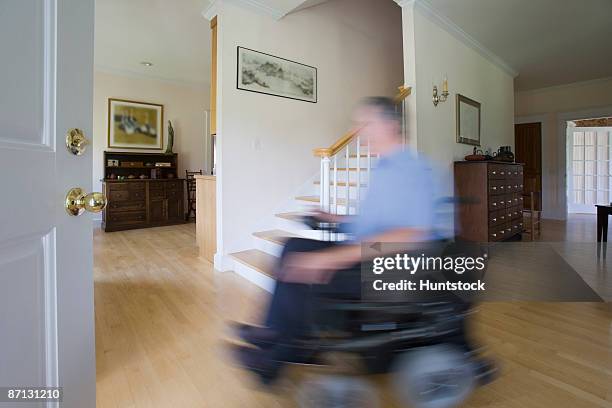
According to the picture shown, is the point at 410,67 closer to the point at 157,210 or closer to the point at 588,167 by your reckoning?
the point at 157,210

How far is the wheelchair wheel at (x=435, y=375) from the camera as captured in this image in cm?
114

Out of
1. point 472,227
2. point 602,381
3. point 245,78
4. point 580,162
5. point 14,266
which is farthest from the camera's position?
point 580,162

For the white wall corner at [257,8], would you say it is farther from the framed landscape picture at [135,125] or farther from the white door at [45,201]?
the framed landscape picture at [135,125]

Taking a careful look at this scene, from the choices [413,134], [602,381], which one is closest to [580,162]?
[413,134]

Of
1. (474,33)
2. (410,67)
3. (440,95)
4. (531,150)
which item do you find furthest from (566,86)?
(410,67)

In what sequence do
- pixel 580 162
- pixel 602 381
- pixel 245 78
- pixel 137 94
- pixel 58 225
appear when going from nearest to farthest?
pixel 58 225 < pixel 602 381 < pixel 245 78 < pixel 137 94 < pixel 580 162

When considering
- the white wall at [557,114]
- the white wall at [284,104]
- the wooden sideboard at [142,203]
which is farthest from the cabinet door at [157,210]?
the white wall at [557,114]

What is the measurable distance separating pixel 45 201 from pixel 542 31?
5.58m

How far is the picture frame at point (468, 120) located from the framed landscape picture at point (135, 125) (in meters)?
5.31

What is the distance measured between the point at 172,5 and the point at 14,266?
4.13 metres

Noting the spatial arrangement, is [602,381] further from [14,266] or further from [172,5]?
[172,5]

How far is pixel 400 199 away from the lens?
124cm

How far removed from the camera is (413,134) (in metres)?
3.40

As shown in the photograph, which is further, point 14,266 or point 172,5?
point 172,5
